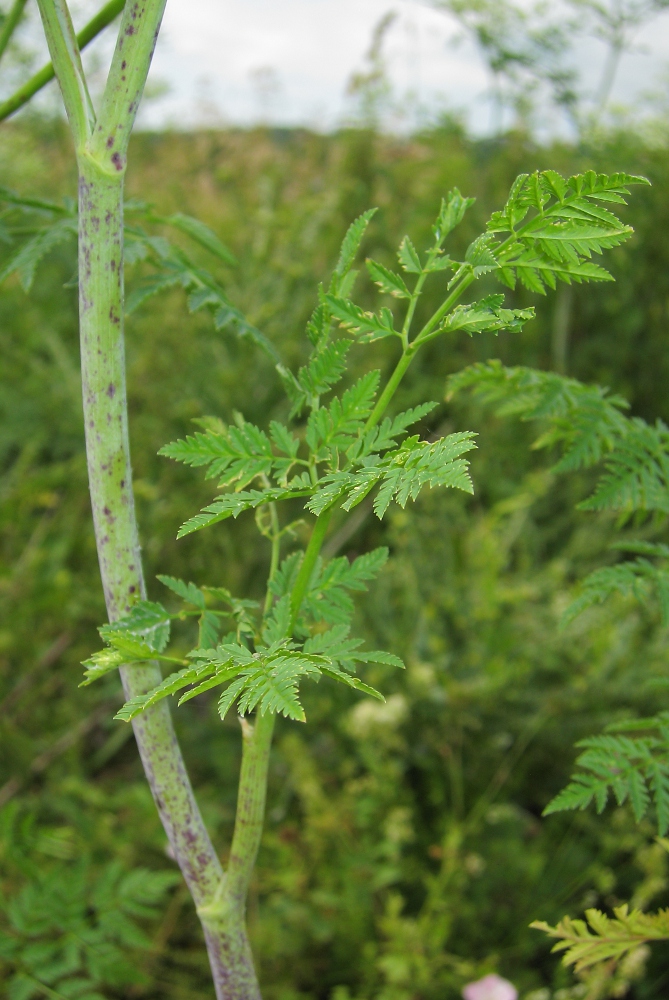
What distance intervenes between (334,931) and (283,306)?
1.77m

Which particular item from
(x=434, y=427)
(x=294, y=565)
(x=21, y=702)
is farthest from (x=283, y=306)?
(x=294, y=565)

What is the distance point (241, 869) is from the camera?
2.02ft

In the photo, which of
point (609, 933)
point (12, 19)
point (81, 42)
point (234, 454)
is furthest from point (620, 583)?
point (12, 19)

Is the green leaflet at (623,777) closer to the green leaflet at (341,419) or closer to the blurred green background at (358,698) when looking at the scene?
the green leaflet at (341,419)

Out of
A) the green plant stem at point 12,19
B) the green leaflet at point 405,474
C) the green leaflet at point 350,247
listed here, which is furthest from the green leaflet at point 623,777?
the green plant stem at point 12,19

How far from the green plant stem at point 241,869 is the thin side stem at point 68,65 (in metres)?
0.44

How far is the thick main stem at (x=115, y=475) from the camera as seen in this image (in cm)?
57

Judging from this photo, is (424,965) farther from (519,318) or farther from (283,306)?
(283,306)

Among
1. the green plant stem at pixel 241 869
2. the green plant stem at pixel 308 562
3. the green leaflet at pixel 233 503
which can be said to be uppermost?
the green leaflet at pixel 233 503

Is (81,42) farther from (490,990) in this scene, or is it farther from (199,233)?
(490,990)

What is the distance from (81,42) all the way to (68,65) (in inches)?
8.0

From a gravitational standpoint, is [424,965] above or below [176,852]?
below

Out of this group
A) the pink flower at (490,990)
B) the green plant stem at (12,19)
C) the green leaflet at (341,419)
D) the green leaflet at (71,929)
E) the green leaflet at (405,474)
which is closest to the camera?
the green leaflet at (405,474)

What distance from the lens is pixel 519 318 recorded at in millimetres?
537
